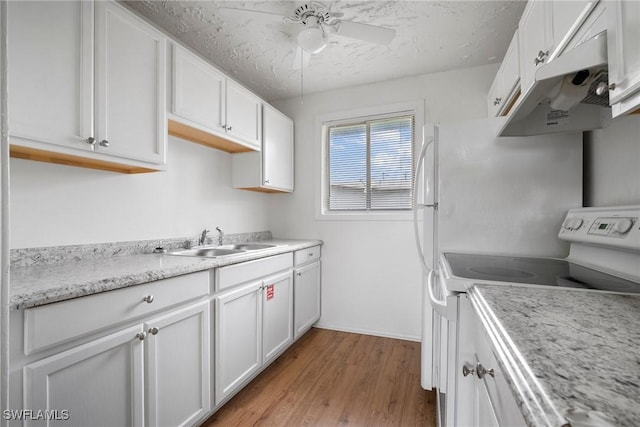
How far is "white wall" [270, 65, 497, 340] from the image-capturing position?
253cm

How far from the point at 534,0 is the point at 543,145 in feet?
2.28

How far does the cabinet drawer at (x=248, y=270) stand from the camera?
5.09ft

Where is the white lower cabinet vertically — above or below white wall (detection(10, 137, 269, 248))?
below

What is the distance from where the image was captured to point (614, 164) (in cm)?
123

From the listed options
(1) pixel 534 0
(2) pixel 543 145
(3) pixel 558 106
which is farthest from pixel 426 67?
(3) pixel 558 106

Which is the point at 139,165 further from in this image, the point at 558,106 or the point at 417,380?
the point at 417,380

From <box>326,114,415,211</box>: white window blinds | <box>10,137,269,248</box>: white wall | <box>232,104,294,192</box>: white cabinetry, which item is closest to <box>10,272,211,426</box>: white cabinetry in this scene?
<box>10,137,269,248</box>: white wall

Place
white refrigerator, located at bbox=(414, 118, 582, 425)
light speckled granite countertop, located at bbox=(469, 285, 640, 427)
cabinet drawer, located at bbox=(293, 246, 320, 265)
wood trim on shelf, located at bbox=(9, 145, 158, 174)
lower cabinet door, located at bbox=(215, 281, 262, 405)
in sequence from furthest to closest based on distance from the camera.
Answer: cabinet drawer, located at bbox=(293, 246, 320, 265)
lower cabinet door, located at bbox=(215, 281, 262, 405)
white refrigerator, located at bbox=(414, 118, 582, 425)
wood trim on shelf, located at bbox=(9, 145, 158, 174)
light speckled granite countertop, located at bbox=(469, 285, 640, 427)

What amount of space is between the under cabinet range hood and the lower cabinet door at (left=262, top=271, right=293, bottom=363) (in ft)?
5.68

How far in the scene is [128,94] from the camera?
139cm

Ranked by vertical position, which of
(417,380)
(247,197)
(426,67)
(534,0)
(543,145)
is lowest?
(417,380)

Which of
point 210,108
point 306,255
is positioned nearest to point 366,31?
point 210,108

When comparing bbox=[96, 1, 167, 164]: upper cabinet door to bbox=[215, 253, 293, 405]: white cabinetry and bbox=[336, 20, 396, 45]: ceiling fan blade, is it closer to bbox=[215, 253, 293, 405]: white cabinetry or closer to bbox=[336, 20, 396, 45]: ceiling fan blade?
bbox=[215, 253, 293, 405]: white cabinetry

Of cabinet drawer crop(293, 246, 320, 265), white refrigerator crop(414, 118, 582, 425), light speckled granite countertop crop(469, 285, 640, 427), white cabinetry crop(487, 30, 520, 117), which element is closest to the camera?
light speckled granite countertop crop(469, 285, 640, 427)
